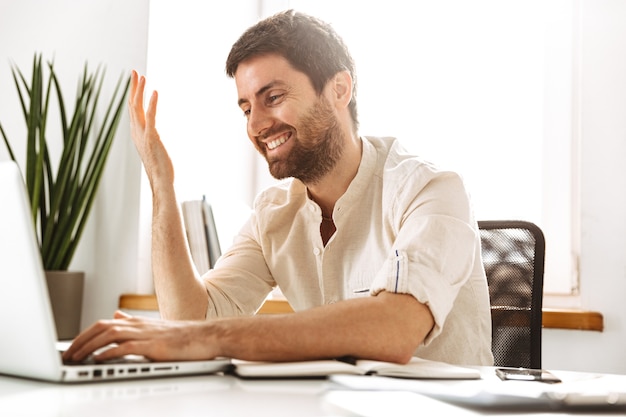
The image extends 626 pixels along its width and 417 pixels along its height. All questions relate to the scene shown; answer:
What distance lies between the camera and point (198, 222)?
91.7 inches

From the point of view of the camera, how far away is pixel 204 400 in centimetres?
68

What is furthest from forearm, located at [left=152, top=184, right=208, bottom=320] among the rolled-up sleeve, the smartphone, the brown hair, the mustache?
the smartphone

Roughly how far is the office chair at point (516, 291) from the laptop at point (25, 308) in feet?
3.00

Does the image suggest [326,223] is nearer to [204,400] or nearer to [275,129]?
[275,129]

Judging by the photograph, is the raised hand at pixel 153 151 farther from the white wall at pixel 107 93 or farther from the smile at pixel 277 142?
the white wall at pixel 107 93

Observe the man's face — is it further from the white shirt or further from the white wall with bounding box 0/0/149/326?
the white wall with bounding box 0/0/149/326

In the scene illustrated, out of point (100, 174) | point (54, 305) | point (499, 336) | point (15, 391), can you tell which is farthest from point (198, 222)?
point (15, 391)

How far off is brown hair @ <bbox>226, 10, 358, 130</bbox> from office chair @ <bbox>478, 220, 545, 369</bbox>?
0.50 meters

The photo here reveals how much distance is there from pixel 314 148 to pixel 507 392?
108cm

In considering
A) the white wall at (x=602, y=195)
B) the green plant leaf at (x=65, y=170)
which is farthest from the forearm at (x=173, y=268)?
the white wall at (x=602, y=195)

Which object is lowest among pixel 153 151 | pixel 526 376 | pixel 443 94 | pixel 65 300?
pixel 65 300

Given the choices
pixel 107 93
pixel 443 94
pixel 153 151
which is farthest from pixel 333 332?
pixel 107 93

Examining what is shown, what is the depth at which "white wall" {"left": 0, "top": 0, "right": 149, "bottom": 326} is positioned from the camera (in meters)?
2.43

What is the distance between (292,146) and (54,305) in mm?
1082
